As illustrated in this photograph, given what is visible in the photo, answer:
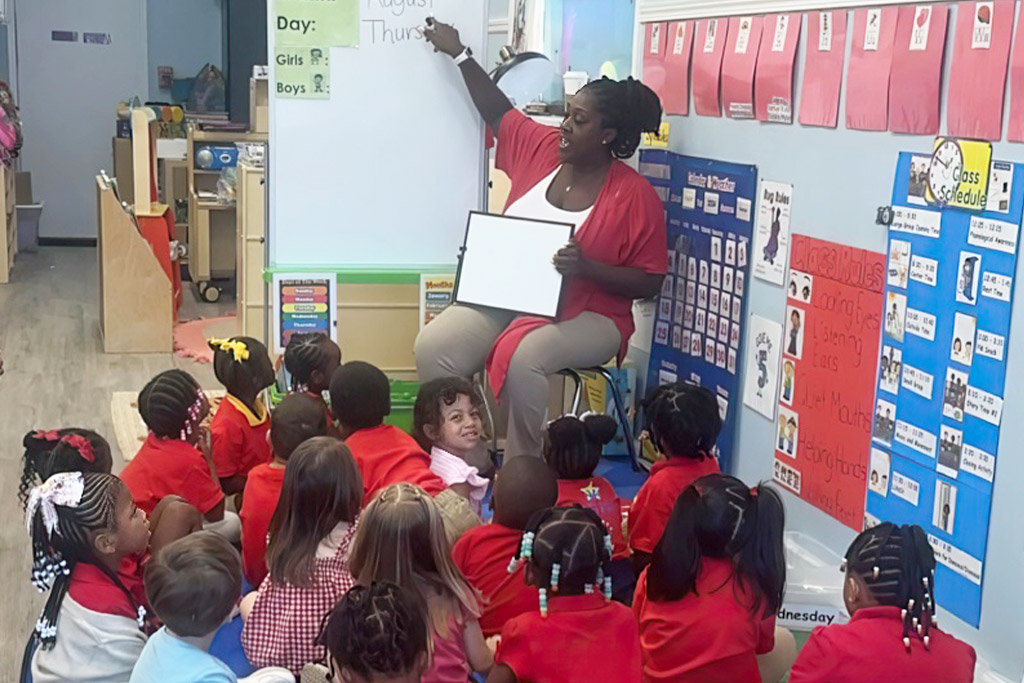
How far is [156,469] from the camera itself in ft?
9.59

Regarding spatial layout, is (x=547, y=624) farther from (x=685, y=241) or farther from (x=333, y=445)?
(x=685, y=241)

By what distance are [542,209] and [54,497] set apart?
2.01m

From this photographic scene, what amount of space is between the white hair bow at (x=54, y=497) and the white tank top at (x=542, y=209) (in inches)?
75.3

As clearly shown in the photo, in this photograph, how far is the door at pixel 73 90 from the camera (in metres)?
9.12

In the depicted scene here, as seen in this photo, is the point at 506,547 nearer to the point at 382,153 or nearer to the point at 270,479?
the point at 270,479

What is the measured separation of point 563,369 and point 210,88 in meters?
6.59

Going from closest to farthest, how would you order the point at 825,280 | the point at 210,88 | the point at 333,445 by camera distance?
the point at 333,445
the point at 825,280
the point at 210,88

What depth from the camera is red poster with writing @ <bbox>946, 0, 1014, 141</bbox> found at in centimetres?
251

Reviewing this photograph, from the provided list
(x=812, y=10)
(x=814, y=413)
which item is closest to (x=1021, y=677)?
(x=814, y=413)

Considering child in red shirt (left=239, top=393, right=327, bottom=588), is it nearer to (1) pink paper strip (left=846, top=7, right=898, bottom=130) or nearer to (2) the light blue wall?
(1) pink paper strip (left=846, top=7, right=898, bottom=130)

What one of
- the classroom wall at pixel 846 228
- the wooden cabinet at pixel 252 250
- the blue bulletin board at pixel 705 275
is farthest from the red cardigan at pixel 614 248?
the wooden cabinet at pixel 252 250

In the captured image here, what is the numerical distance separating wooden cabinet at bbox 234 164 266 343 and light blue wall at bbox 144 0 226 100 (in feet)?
14.3

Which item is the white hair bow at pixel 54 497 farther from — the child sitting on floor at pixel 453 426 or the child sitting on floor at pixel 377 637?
the child sitting on floor at pixel 453 426

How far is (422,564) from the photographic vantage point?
85.2 inches
